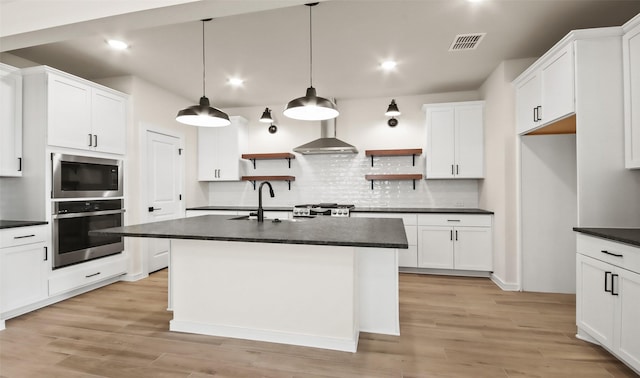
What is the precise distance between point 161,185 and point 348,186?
2.87 m

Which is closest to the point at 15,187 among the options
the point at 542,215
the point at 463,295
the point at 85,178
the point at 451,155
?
the point at 85,178

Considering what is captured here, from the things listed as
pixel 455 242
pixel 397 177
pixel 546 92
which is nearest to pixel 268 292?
pixel 455 242

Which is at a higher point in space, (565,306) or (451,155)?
(451,155)

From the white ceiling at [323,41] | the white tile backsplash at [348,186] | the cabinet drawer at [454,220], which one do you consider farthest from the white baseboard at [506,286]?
the white ceiling at [323,41]

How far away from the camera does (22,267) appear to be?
2967mm

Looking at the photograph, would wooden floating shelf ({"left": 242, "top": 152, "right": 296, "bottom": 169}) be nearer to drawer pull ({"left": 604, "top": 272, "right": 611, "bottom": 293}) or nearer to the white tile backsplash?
the white tile backsplash

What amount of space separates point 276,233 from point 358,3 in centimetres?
196

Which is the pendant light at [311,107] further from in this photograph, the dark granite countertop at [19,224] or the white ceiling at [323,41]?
the dark granite countertop at [19,224]

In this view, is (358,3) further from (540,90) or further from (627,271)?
(627,271)

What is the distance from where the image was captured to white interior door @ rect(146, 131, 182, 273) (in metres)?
4.42

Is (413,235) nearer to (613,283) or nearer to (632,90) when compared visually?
(613,283)

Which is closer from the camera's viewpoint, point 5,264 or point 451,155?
point 5,264

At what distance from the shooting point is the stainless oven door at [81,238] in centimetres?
329

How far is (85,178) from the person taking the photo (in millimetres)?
3582
